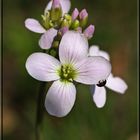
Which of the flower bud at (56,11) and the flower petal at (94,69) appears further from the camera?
the flower bud at (56,11)

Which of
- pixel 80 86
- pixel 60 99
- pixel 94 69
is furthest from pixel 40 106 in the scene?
pixel 80 86

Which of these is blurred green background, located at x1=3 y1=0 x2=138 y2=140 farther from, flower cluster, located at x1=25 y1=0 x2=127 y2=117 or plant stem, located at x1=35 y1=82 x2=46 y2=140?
flower cluster, located at x1=25 y1=0 x2=127 y2=117

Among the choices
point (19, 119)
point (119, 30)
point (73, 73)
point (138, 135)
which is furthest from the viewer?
point (119, 30)

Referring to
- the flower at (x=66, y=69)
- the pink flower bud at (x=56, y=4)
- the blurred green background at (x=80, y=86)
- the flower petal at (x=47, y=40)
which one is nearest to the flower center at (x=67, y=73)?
the flower at (x=66, y=69)

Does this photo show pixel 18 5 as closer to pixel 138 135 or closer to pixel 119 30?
pixel 119 30

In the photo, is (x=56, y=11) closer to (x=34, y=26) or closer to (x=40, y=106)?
(x=34, y=26)

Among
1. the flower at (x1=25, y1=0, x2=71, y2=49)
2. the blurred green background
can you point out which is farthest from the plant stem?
the blurred green background

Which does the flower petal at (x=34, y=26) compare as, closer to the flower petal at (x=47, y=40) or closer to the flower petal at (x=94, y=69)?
the flower petal at (x=47, y=40)

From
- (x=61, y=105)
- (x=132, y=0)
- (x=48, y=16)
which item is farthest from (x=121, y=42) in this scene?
(x=61, y=105)

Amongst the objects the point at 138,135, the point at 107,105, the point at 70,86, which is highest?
the point at 70,86
